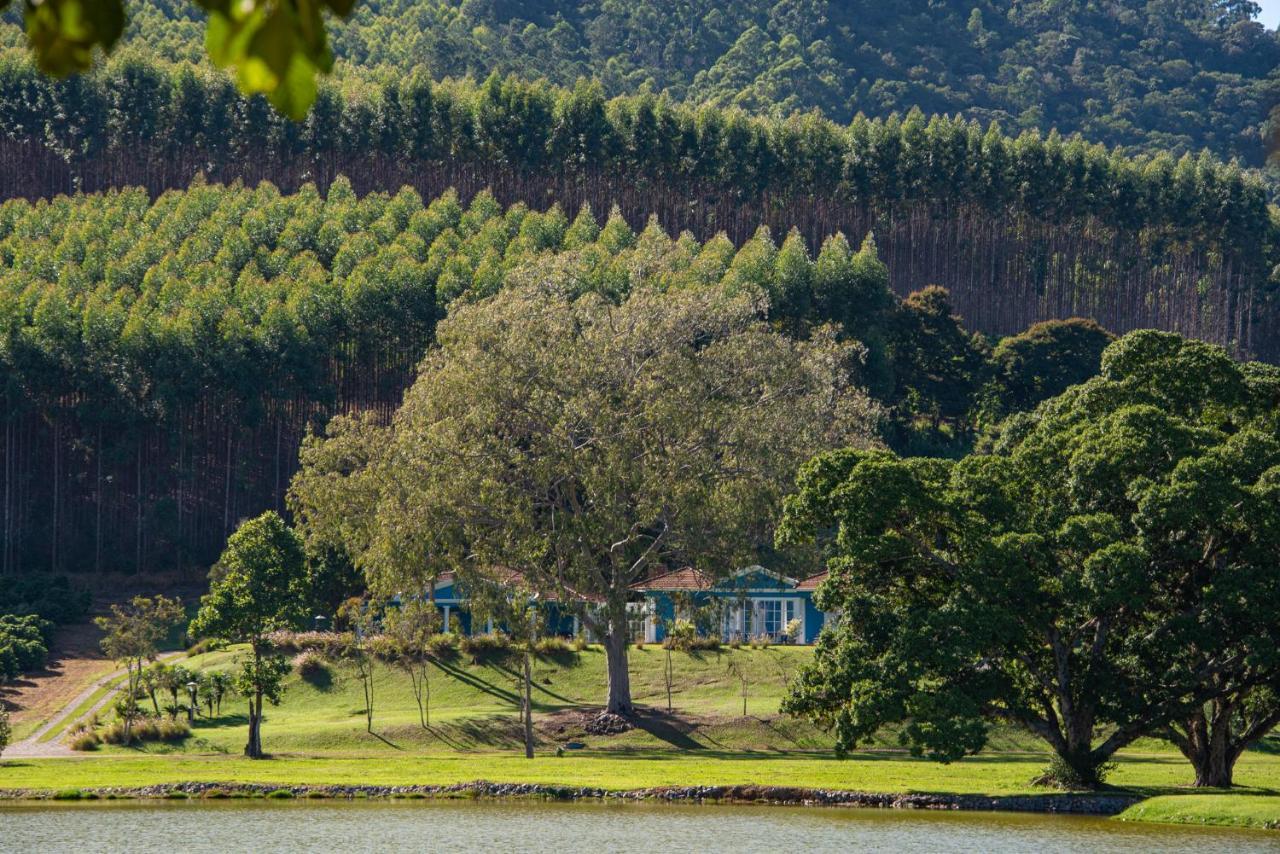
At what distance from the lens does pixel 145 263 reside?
326ft

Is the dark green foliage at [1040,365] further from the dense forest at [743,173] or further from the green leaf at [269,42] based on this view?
the green leaf at [269,42]

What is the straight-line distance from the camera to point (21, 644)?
6769 centimetres

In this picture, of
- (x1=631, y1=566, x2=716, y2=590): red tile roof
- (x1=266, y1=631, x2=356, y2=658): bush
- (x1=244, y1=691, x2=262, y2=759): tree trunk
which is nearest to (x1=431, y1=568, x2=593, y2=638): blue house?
(x1=631, y1=566, x2=716, y2=590): red tile roof

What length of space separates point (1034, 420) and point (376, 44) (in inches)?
5997

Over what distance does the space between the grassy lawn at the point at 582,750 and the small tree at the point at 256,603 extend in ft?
6.94

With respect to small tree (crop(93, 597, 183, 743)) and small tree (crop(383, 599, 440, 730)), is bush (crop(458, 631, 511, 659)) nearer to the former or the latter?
small tree (crop(383, 599, 440, 730))

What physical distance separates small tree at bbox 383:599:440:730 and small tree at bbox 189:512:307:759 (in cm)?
294

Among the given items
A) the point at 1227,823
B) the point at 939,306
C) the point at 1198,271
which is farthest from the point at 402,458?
the point at 1198,271

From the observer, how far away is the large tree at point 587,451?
58.2m

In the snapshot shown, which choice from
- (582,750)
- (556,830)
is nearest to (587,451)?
(582,750)

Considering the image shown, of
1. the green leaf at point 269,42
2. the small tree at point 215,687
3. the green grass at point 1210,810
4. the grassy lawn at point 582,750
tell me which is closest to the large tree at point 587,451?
the grassy lawn at point 582,750

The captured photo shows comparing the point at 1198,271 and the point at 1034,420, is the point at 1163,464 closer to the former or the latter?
the point at 1034,420

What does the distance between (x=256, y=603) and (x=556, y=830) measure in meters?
20.0

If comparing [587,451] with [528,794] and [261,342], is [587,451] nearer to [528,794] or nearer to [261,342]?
[528,794]
